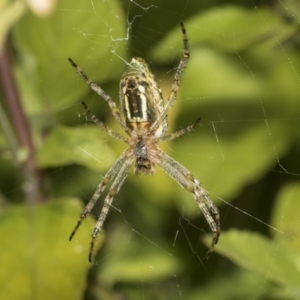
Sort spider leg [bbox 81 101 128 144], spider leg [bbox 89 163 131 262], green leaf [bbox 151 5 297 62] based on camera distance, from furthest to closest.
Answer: spider leg [bbox 89 163 131 262] < spider leg [bbox 81 101 128 144] < green leaf [bbox 151 5 297 62]

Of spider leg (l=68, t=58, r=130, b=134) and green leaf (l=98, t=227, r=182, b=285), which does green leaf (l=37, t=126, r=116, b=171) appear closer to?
spider leg (l=68, t=58, r=130, b=134)

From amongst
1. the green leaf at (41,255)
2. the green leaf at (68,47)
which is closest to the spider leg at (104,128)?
the green leaf at (68,47)

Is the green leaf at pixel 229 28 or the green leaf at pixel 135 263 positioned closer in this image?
the green leaf at pixel 229 28

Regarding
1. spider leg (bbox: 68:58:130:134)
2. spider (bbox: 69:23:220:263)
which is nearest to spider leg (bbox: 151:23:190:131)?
spider (bbox: 69:23:220:263)

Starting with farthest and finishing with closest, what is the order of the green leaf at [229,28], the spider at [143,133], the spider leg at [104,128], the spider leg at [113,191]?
the spider leg at [113,191] → the spider leg at [104,128] → the spider at [143,133] → the green leaf at [229,28]

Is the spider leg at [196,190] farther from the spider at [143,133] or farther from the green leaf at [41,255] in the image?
the green leaf at [41,255]

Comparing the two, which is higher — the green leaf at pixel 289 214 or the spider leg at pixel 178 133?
the spider leg at pixel 178 133

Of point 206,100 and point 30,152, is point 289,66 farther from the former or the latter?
point 30,152
